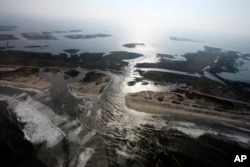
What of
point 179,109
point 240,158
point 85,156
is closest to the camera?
point 85,156

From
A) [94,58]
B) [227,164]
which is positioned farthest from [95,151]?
[94,58]

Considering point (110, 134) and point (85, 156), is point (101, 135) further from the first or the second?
point (85, 156)

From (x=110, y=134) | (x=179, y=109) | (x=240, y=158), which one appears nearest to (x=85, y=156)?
(x=110, y=134)

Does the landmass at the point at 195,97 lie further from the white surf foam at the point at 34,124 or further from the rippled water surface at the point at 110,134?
the white surf foam at the point at 34,124

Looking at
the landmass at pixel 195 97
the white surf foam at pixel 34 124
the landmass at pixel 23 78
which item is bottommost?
the landmass at pixel 195 97

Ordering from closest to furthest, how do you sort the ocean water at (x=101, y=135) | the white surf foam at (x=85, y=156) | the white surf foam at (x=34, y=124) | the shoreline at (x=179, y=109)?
the white surf foam at (x=85, y=156) → the ocean water at (x=101, y=135) → the white surf foam at (x=34, y=124) → the shoreline at (x=179, y=109)

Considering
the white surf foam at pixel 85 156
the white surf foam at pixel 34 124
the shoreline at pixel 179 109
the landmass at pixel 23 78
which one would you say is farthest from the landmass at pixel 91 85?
the white surf foam at pixel 85 156

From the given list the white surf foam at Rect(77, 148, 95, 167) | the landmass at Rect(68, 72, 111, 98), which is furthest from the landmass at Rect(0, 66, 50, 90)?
the white surf foam at Rect(77, 148, 95, 167)

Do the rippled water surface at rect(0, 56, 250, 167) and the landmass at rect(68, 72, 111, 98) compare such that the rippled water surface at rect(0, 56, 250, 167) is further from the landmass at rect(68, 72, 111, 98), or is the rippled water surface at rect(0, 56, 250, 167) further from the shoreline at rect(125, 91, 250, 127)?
the landmass at rect(68, 72, 111, 98)
